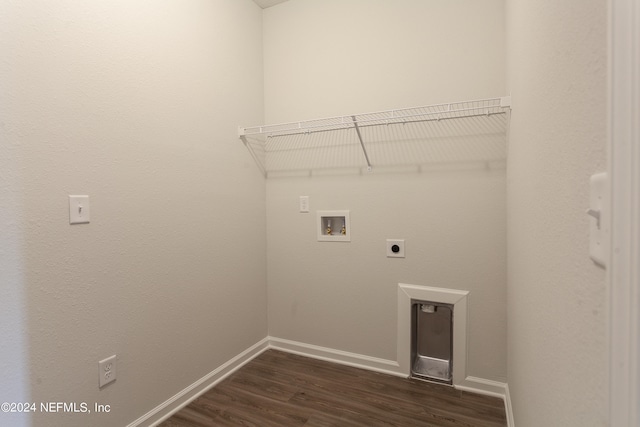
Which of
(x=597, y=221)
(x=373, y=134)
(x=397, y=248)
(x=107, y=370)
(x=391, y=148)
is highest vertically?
(x=373, y=134)

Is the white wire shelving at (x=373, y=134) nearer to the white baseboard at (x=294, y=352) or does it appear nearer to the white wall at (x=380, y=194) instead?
the white wall at (x=380, y=194)

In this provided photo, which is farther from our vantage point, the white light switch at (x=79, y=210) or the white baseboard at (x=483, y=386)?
the white baseboard at (x=483, y=386)

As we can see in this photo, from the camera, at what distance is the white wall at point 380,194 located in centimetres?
184

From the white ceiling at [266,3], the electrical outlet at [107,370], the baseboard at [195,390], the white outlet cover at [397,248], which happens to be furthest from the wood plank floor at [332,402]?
the white ceiling at [266,3]

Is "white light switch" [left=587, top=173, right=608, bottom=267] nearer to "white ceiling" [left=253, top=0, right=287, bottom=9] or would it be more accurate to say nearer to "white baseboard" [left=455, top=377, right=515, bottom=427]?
"white baseboard" [left=455, top=377, right=515, bottom=427]

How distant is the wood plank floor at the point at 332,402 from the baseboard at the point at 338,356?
5cm

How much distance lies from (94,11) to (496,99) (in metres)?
2.02

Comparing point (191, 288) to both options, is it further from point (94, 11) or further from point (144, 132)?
point (94, 11)

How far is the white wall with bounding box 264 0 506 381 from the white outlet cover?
1.4 inches

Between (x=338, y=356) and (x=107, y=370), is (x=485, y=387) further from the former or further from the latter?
(x=107, y=370)

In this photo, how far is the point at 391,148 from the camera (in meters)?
2.07

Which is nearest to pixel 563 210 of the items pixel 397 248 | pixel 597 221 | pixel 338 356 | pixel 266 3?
pixel 597 221

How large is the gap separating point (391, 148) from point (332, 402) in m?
1.65

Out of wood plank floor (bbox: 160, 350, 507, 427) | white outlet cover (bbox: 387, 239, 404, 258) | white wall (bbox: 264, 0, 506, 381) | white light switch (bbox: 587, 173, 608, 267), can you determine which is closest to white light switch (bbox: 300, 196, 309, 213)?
white wall (bbox: 264, 0, 506, 381)
